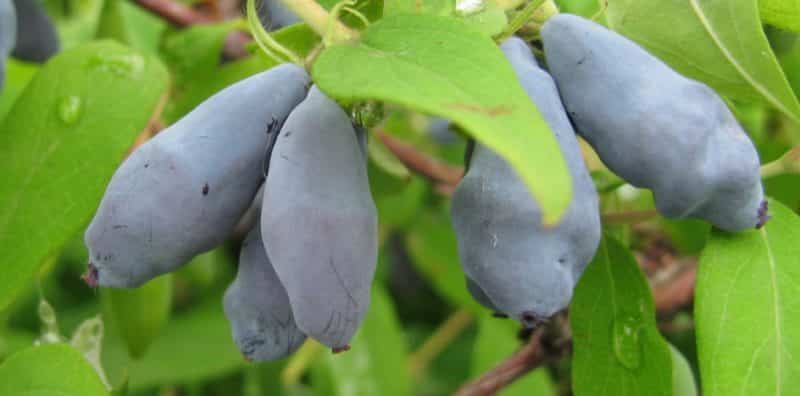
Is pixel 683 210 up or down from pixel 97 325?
up

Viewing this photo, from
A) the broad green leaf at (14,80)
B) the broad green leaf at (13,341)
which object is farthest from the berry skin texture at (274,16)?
the broad green leaf at (13,341)

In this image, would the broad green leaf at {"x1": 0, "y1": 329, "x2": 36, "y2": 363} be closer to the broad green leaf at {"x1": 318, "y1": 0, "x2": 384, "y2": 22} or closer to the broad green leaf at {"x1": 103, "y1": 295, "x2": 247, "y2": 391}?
the broad green leaf at {"x1": 103, "y1": 295, "x2": 247, "y2": 391}

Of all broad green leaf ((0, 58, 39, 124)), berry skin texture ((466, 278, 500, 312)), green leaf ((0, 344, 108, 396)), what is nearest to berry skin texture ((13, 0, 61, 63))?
broad green leaf ((0, 58, 39, 124))

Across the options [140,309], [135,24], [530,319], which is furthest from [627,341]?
[135,24]

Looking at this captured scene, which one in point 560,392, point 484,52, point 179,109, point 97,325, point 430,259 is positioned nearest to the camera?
point 484,52

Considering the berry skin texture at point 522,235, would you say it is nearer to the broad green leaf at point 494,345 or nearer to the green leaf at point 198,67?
the green leaf at point 198,67

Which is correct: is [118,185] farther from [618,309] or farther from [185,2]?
[185,2]

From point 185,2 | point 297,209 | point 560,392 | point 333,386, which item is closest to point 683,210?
point 297,209
